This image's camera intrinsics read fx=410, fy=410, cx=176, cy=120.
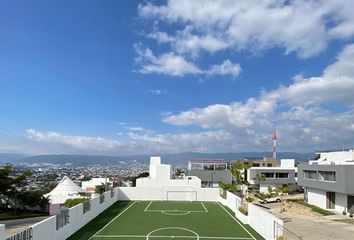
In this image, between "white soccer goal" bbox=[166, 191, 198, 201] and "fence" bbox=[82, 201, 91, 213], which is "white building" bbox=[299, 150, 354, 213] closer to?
"white soccer goal" bbox=[166, 191, 198, 201]

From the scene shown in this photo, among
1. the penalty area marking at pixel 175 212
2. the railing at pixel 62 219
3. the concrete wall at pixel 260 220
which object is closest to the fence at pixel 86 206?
the railing at pixel 62 219

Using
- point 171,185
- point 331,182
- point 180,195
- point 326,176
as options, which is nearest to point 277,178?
point 326,176

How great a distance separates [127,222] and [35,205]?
69.6ft

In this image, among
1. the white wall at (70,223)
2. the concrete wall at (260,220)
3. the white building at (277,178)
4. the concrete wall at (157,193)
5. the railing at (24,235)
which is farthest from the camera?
the white building at (277,178)

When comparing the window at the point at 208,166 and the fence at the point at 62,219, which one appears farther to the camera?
the window at the point at 208,166

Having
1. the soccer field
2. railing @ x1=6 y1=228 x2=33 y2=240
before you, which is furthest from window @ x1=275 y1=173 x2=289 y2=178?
railing @ x1=6 y1=228 x2=33 y2=240

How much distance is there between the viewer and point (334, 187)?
1553 inches

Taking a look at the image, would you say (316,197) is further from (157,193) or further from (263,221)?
(263,221)

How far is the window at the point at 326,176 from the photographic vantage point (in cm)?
3997

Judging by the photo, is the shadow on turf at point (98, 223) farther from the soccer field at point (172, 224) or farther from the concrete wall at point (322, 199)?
the concrete wall at point (322, 199)

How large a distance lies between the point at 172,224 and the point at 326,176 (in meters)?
Answer: 24.7

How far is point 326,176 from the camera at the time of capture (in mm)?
41969

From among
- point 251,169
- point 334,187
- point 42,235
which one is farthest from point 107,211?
point 251,169

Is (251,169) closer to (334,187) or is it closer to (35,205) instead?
(334,187)
